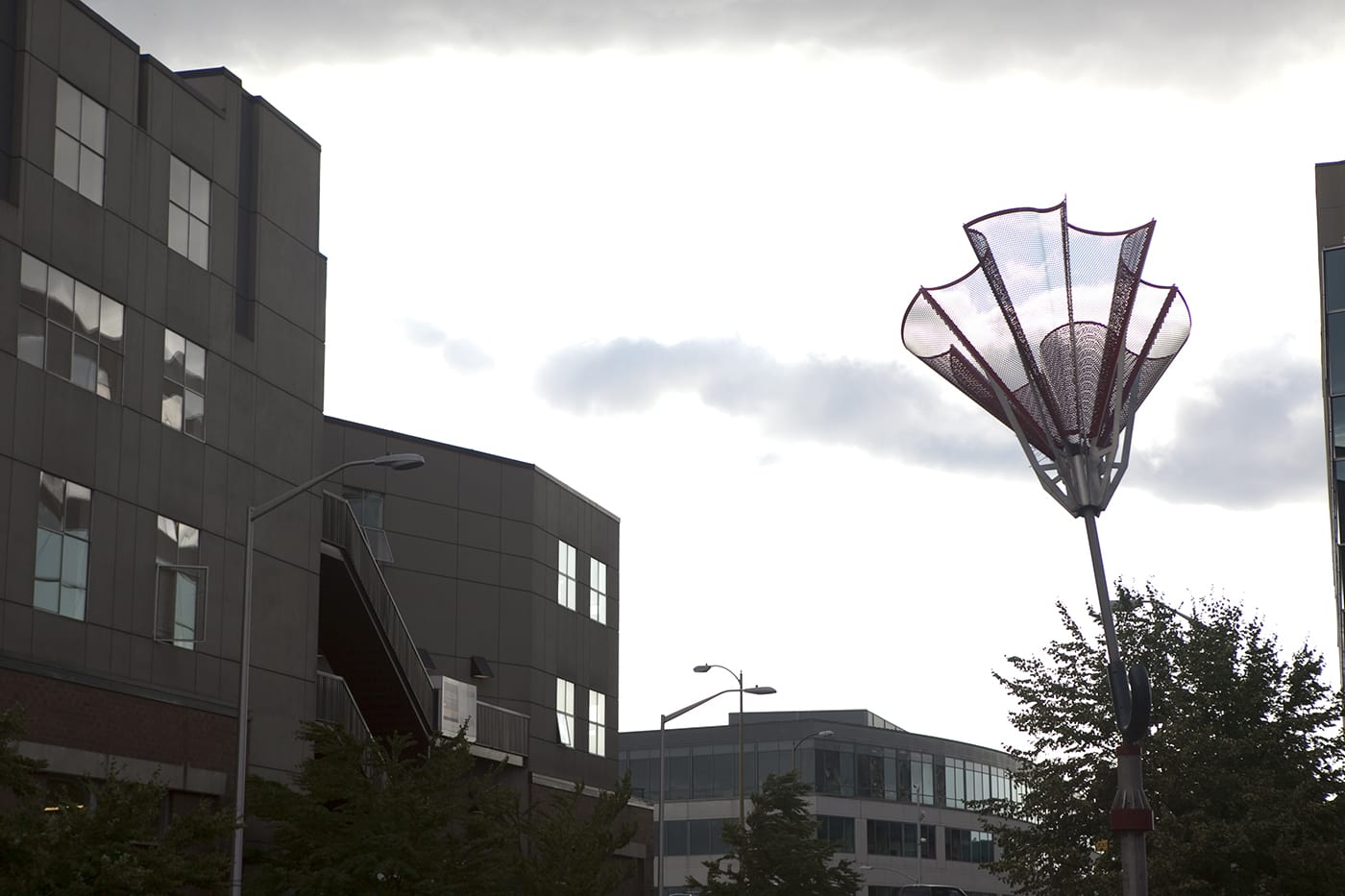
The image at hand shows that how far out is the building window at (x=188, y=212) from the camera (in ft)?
121

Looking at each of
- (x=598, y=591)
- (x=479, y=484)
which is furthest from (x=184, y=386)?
(x=598, y=591)

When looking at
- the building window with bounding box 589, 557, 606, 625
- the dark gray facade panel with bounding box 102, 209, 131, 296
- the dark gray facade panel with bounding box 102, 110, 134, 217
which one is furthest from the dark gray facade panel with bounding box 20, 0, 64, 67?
the building window with bounding box 589, 557, 606, 625

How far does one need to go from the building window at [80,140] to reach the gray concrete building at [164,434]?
45 mm

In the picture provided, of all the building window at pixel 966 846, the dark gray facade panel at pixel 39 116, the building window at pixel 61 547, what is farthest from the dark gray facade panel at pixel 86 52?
the building window at pixel 966 846

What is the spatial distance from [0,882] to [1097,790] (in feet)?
77.2

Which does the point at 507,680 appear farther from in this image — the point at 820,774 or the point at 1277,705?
the point at 820,774

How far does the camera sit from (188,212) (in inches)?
1471

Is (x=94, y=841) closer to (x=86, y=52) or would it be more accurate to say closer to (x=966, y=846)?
(x=86, y=52)

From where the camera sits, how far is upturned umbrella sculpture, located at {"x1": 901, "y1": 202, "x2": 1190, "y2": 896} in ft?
96.8

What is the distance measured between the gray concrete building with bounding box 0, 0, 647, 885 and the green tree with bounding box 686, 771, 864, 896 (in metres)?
12.7

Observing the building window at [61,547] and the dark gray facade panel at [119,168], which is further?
the dark gray facade panel at [119,168]

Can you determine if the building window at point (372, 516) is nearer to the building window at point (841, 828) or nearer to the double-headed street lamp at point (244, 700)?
the double-headed street lamp at point (244, 700)

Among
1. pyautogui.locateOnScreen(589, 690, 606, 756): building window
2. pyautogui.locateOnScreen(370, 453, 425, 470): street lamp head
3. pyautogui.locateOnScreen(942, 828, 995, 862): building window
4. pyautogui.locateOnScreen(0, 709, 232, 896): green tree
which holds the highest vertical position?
pyautogui.locateOnScreen(370, 453, 425, 470): street lamp head

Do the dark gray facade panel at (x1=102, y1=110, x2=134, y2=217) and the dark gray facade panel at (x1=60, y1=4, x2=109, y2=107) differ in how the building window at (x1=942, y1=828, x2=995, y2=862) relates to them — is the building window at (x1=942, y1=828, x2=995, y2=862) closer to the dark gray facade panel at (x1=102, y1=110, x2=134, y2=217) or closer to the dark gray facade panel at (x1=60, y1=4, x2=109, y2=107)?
the dark gray facade panel at (x1=102, y1=110, x2=134, y2=217)
